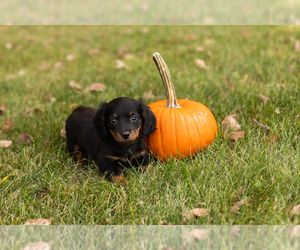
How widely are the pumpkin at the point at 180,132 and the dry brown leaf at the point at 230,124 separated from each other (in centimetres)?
29

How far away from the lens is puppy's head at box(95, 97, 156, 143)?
269cm

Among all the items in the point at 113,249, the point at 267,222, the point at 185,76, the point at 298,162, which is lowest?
the point at 113,249

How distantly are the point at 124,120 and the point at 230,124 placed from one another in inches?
52.6

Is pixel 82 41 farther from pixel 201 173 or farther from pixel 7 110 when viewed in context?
pixel 201 173

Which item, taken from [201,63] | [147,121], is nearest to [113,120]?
[147,121]

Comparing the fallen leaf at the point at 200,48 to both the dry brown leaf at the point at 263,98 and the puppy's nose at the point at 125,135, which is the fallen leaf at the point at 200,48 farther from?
the puppy's nose at the point at 125,135

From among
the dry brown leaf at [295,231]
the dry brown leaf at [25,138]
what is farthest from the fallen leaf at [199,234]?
the dry brown leaf at [25,138]

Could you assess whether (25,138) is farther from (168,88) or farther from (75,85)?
(168,88)

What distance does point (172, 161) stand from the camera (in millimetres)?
2936

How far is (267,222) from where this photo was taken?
205 centimetres

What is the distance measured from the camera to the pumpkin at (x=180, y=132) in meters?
3.02
